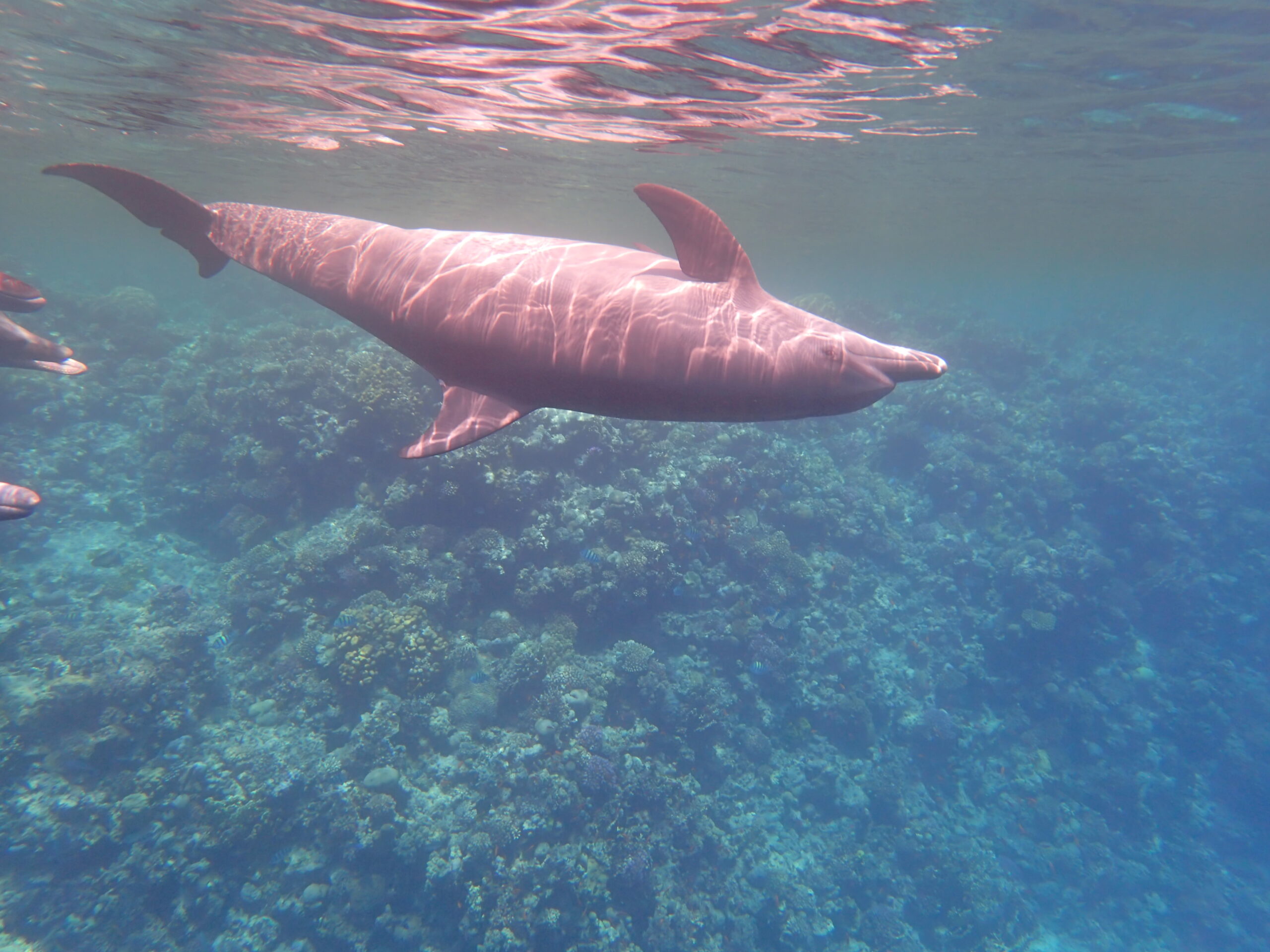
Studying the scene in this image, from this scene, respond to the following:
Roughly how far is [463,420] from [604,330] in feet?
2.94

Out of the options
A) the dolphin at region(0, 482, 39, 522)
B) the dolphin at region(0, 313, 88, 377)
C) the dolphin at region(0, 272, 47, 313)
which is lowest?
the dolphin at region(0, 482, 39, 522)

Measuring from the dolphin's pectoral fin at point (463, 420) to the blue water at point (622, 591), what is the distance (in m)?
7.25

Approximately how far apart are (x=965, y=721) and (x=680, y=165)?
1891cm

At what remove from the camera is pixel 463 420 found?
9.52ft

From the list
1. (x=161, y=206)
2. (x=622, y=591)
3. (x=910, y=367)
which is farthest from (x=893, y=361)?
(x=622, y=591)

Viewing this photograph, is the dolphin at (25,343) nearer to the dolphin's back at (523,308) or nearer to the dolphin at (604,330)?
the dolphin at (604,330)

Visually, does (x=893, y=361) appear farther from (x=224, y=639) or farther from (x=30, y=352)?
(x=224, y=639)

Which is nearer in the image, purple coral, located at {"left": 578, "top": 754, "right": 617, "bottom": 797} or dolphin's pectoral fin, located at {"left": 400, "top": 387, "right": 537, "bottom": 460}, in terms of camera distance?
dolphin's pectoral fin, located at {"left": 400, "top": 387, "right": 537, "bottom": 460}

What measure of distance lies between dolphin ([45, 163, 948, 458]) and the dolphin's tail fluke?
27cm

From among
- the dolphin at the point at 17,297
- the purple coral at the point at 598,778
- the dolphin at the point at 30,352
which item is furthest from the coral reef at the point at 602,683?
the dolphin at the point at 17,297

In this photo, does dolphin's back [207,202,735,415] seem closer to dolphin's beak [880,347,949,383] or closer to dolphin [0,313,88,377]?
dolphin's beak [880,347,949,383]

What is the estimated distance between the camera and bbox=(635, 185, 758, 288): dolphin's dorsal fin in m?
2.83

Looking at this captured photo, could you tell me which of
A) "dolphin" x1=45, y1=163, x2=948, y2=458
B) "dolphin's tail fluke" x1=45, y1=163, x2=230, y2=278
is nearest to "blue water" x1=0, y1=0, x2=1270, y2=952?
"dolphin's tail fluke" x1=45, y1=163, x2=230, y2=278

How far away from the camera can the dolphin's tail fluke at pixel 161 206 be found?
3.83 meters
